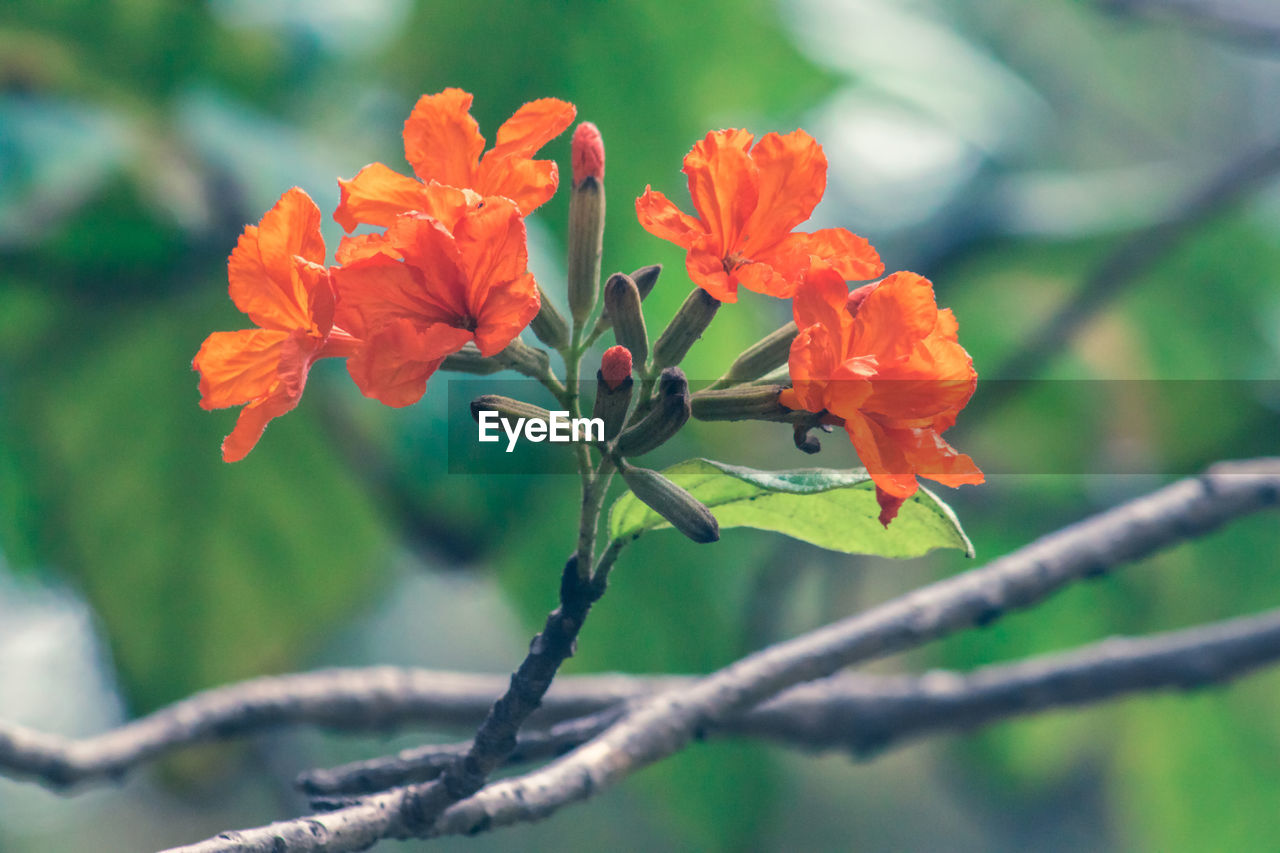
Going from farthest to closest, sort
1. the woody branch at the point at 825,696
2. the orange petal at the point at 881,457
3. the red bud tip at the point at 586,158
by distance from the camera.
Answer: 1. the woody branch at the point at 825,696
2. the red bud tip at the point at 586,158
3. the orange petal at the point at 881,457

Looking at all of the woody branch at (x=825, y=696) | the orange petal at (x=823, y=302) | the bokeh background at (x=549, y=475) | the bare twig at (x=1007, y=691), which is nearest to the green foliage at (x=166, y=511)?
the bokeh background at (x=549, y=475)

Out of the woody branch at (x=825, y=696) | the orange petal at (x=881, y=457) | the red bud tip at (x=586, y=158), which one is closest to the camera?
the orange petal at (x=881, y=457)

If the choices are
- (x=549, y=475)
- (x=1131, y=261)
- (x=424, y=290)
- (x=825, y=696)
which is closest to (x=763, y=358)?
(x=424, y=290)

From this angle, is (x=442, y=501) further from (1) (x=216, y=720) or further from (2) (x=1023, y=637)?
(2) (x=1023, y=637)

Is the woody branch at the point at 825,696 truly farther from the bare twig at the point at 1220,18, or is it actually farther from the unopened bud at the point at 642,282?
the bare twig at the point at 1220,18

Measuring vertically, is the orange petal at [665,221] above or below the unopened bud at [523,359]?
above

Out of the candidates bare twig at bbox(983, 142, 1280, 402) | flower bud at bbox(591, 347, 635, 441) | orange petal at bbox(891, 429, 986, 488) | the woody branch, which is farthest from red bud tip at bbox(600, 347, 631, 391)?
bare twig at bbox(983, 142, 1280, 402)

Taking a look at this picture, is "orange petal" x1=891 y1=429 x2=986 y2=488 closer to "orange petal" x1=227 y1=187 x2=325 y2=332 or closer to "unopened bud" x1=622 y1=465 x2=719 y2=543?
"unopened bud" x1=622 y1=465 x2=719 y2=543

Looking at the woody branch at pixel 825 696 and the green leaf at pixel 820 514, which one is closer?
the green leaf at pixel 820 514
